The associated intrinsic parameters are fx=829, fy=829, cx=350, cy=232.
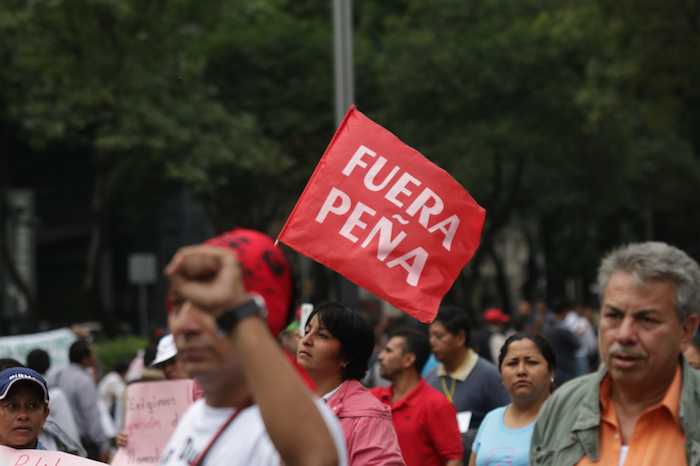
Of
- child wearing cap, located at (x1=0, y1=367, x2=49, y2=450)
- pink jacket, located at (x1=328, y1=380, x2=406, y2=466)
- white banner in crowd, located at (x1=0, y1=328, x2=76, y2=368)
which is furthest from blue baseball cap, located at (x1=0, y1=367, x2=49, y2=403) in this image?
white banner in crowd, located at (x1=0, y1=328, x2=76, y2=368)

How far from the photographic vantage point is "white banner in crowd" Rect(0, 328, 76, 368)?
1021 cm

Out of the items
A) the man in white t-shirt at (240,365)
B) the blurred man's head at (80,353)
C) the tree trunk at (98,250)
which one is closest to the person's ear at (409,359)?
the man in white t-shirt at (240,365)

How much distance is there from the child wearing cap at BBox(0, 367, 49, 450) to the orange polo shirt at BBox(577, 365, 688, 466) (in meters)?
2.35

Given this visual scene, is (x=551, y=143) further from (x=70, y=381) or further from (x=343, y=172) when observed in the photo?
(x=343, y=172)

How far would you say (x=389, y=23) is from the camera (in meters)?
21.1

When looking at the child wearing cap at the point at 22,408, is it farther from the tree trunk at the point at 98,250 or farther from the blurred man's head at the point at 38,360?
the tree trunk at the point at 98,250

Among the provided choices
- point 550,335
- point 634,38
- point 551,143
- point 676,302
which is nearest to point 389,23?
point 551,143

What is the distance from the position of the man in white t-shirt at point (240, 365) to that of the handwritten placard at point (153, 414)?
7.03 ft

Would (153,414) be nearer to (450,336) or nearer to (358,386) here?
(358,386)

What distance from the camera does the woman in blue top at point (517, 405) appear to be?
13.0 ft

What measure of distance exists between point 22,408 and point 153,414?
628 millimetres

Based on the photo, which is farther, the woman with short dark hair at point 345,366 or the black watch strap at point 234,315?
the woman with short dark hair at point 345,366

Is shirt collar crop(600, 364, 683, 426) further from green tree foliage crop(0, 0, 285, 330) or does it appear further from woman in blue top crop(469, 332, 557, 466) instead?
green tree foliage crop(0, 0, 285, 330)

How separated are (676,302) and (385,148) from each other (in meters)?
2.11
